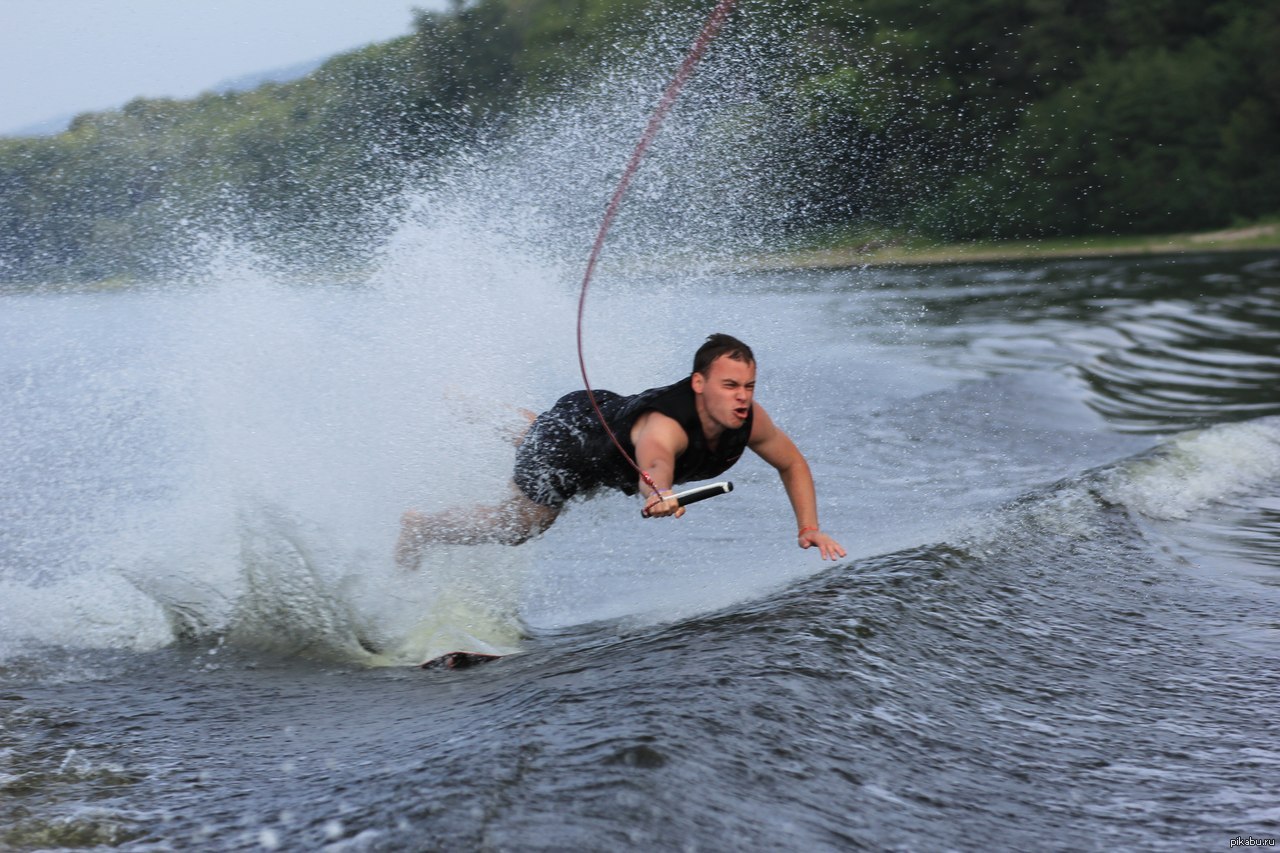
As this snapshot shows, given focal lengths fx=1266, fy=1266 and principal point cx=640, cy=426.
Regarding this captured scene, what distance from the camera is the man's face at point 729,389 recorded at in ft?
14.9

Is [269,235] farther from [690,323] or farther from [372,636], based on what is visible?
[372,636]

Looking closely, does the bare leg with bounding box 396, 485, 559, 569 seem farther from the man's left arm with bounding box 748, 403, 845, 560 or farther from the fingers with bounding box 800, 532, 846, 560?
the fingers with bounding box 800, 532, 846, 560

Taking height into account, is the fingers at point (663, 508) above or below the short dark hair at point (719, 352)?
below

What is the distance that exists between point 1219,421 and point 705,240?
15.4 meters

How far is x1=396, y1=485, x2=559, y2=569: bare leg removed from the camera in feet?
18.5

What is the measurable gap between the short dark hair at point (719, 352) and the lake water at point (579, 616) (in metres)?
0.91

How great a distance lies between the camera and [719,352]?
460 centimetres

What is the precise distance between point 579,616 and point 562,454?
0.70m

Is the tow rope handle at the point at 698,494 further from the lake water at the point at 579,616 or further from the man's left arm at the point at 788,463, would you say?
the man's left arm at the point at 788,463

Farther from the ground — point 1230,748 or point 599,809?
point 599,809

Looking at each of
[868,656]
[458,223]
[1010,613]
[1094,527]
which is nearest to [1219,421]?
[1094,527]

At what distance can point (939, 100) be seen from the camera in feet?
145

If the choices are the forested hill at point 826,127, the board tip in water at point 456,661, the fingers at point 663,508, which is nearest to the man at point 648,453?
the fingers at point 663,508

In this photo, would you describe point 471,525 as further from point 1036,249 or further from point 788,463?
point 1036,249
